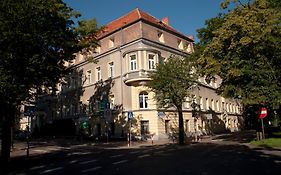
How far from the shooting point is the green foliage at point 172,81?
91.2ft

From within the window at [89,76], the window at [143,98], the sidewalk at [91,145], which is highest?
the window at [89,76]

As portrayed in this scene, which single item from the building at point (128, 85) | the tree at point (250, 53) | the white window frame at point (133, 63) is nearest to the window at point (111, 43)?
the building at point (128, 85)

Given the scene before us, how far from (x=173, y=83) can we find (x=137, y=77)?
351 inches

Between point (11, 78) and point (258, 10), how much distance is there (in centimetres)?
1719

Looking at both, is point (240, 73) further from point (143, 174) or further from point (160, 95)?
point (143, 174)

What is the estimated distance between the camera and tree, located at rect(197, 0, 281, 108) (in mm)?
21875

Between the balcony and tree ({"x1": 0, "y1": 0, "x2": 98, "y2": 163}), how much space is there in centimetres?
1832

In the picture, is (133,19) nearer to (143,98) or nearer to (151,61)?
(151,61)

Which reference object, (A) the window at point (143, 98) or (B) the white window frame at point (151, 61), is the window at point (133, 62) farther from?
(A) the window at point (143, 98)

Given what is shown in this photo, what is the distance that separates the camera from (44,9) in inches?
601

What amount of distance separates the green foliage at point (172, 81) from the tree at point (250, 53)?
2737mm

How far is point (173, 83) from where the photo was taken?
27.8 meters

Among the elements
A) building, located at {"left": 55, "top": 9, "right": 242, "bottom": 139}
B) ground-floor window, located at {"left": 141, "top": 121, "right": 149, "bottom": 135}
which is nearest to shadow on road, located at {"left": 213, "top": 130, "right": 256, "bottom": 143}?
building, located at {"left": 55, "top": 9, "right": 242, "bottom": 139}

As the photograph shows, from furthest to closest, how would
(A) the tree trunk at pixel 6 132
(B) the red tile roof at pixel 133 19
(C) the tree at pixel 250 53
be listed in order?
(B) the red tile roof at pixel 133 19, (C) the tree at pixel 250 53, (A) the tree trunk at pixel 6 132
